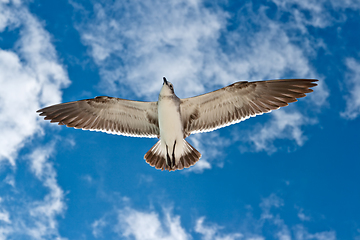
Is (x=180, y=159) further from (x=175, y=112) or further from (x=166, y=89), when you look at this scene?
(x=166, y=89)

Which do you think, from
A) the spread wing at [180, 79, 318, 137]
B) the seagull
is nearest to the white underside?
the seagull

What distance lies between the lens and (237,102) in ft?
27.5

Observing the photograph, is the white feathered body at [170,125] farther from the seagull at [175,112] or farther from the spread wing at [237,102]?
the spread wing at [237,102]

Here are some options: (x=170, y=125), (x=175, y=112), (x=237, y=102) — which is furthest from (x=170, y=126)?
(x=237, y=102)

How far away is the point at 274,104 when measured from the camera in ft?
26.4

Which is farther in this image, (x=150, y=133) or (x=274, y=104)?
(x=150, y=133)

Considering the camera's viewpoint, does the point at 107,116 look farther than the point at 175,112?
Yes

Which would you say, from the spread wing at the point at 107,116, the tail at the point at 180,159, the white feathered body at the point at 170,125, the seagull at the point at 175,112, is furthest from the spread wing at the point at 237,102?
the spread wing at the point at 107,116

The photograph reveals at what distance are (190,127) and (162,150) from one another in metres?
0.95

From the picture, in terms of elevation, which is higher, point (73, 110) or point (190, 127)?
point (73, 110)

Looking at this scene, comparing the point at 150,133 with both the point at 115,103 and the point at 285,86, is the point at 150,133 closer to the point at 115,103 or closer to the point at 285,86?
the point at 115,103

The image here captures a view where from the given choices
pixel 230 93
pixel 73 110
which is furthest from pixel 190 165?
pixel 73 110

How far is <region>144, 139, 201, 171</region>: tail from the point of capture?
340 inches

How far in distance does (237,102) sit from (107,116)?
3.46 metres
